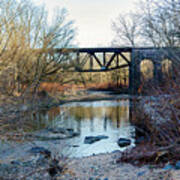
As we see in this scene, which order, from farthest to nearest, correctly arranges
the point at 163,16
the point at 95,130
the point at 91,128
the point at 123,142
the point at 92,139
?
the point at 91,128 → the point at 95,130 → the point at 92,139 → the point at 123,142 → the point at 163,16

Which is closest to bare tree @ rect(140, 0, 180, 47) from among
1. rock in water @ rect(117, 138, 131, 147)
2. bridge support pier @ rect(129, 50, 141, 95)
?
bridge support pier @ rect(129, 50, 141, 95)

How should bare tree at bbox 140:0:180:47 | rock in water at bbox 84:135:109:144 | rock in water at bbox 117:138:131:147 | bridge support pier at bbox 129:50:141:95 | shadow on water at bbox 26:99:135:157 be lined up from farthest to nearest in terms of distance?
rock in water at bbox 84:135:109:144, bridge support pier at bbox 129:50:141:95, rock in water at bbox 117:138:131:147, shadow on water at bbox 26:99:135:157, bare tree at bbox 140:0:180:47

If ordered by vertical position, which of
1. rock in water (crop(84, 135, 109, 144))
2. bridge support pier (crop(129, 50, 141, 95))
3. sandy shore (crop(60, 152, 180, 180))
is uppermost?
bridge support pier (crop(129, 50, 141, 95))

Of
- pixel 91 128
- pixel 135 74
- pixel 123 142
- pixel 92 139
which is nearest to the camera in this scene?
pixel 123 142

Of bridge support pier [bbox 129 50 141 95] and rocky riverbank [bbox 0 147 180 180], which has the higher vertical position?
bridge support pier [bbox 129 50 141 95]

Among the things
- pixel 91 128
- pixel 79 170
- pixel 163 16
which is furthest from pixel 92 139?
pixel 163 16

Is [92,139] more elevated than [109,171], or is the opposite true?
[109,171]

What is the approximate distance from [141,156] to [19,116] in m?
3.36

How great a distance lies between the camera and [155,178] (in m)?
5.10

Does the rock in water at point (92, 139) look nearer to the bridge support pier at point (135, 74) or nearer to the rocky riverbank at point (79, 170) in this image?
the bridge support pier at point (135, 74)

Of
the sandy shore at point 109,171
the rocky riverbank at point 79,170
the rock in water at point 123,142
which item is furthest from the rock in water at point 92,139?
the rocky riverbank at point 79,170

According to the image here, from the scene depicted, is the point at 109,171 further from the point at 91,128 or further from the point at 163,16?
the point at 91,128

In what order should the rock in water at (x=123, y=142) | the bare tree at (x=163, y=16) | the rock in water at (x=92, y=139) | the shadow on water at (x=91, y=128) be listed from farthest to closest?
Result: the rock in water at (x=92, y=139) → the rock in water at (x=123, y=142) → the shadow on water at (x=91, y=128) → the bare tree at (x=163, y=16)

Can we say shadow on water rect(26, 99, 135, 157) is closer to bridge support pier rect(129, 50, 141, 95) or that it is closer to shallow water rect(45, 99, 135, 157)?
shallow water rect(45, 99, 135, 157)
